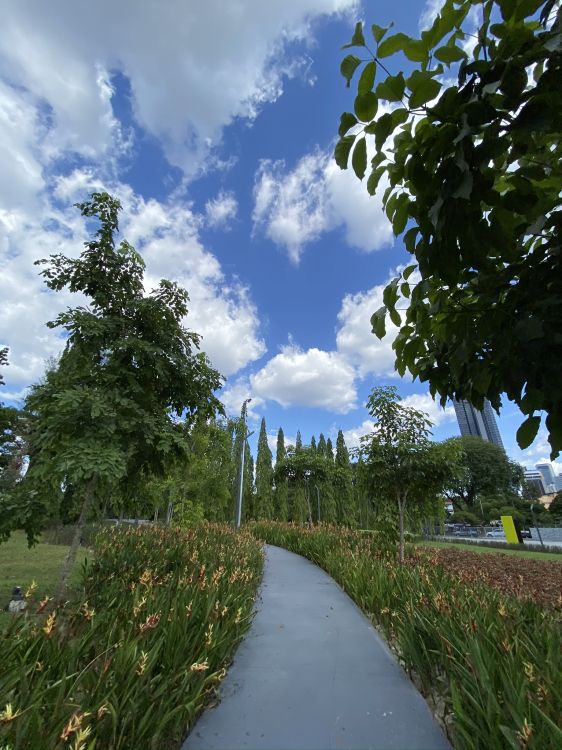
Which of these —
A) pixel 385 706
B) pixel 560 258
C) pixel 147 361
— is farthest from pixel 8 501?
pixel 560 258

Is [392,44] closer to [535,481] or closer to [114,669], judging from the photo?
[114,669]

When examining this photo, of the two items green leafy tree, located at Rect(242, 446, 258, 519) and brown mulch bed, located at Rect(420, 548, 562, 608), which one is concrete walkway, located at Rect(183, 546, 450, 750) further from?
green leafy tree, located at Rect(242, 446, 258, 519)

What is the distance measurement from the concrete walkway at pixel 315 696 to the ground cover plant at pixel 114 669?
25cm

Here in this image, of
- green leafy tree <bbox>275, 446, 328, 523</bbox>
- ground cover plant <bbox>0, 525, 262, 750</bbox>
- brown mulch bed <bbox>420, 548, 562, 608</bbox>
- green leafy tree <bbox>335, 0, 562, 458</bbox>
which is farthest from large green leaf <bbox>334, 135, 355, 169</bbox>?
green leafy tree <bbox>275, 446, 328, 523</bbox>

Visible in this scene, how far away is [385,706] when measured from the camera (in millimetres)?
2771

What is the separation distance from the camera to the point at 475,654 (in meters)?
2.41

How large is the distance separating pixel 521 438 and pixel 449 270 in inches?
25.2

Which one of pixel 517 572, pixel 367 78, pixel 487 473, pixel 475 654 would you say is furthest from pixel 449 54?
pixel 487 473

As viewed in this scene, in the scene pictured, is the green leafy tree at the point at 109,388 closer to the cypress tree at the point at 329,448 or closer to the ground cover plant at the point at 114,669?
the ground cover plant at the point at 114,669

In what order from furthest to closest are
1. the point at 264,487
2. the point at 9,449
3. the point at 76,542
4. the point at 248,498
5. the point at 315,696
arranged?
the point at 248,498
the point at 264,487
the point at 9,449
the point at 76,542
the point at 315,696

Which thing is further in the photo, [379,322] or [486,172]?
[379,322]

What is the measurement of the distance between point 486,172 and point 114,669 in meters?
2.99

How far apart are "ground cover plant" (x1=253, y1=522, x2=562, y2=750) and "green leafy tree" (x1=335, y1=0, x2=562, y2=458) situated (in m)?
1.69

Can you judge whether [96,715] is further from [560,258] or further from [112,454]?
[560,258]
